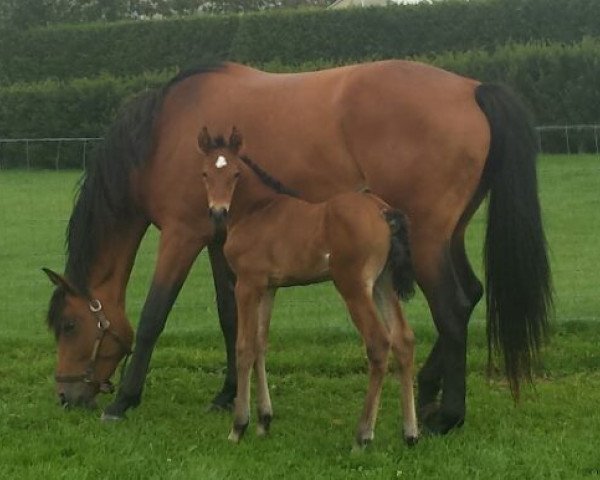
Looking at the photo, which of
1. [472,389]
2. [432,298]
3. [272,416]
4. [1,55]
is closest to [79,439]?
[272,416]

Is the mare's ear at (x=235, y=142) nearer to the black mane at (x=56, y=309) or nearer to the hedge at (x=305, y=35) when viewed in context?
the black mane at (x=56, y=309)

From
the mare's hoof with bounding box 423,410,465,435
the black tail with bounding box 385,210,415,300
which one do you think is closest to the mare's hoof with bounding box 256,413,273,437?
the mare's hoof with bounding box 423,410,465,435

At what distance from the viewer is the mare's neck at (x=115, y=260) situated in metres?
→ 6.19

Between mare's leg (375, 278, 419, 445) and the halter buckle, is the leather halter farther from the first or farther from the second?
mare's leg (375, 278, 419, 445)

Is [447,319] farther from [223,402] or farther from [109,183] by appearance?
[109,183]

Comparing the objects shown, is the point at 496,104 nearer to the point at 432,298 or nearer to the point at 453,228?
the point at 453,228

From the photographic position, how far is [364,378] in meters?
6.82

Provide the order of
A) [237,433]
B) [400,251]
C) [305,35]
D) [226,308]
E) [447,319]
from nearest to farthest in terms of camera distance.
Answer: [400,251]
[237,433]
[447,319]
[226,308]
[305,35]

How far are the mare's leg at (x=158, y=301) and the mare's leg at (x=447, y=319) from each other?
4.28 feet

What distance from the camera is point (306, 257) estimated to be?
513 cm

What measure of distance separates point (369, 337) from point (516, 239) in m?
1.11

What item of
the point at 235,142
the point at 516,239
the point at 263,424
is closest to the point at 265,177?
the point at 235,142

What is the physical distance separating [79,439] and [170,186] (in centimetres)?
154

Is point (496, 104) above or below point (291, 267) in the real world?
above
